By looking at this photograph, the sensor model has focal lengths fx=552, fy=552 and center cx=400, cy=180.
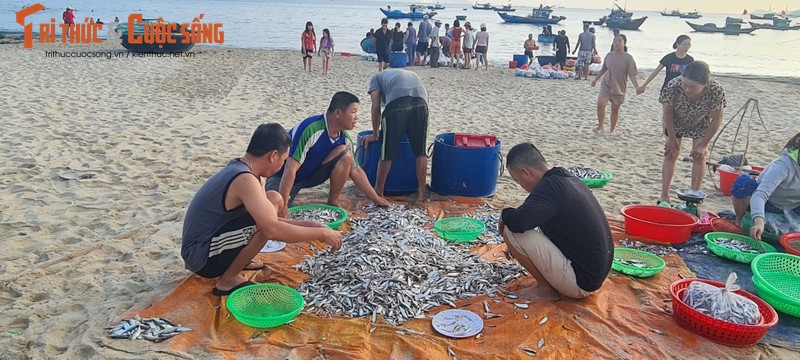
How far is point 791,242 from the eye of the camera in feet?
14.9

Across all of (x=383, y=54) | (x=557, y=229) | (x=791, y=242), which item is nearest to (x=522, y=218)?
(x=557, y=229)

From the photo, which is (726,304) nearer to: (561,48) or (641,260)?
(641,260)

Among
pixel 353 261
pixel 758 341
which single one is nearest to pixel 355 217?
pixel 353 261

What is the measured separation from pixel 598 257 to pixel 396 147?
278cm

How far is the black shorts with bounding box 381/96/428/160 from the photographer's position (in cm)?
573

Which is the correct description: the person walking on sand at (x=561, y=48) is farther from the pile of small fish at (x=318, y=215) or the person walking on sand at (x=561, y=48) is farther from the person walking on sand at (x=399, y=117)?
the pile of small fish at (x=318, y=215)

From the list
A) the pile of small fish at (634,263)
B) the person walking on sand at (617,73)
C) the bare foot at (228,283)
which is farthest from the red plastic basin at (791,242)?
the person walking on sand at (617,73)

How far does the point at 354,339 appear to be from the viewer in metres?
3.37

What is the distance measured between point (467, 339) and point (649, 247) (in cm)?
247

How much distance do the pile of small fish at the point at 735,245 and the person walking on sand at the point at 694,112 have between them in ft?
4.41

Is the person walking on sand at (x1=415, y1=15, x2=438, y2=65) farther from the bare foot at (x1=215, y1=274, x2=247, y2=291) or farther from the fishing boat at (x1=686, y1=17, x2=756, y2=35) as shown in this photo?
the fishing boat at (x1=686, y1=17, x2=756, y2=35)

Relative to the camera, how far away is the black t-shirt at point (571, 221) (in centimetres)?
350

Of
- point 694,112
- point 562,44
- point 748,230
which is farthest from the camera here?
point 562,44

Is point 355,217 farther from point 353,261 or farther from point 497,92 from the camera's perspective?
point 497,92
